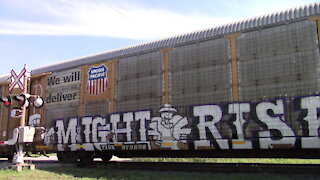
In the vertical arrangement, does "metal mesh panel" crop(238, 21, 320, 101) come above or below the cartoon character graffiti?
above

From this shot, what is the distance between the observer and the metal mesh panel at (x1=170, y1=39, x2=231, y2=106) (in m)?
9.87

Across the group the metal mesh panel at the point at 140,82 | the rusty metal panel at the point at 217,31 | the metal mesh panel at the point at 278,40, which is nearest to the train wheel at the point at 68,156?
the metal mesh panel at the point at 140,82

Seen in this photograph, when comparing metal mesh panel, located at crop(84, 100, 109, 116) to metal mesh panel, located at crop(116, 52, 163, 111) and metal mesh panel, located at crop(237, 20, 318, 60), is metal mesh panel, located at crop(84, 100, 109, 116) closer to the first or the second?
metal mesh panel, located at crop(116, 52, 163, 111)

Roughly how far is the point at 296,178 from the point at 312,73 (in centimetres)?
288

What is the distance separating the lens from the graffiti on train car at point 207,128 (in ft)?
27.4

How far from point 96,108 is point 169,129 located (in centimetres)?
360

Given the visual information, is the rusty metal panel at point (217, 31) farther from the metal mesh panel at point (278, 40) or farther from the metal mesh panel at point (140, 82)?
the metal mesh panel at point (140, 82)

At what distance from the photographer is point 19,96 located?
12.6 metres

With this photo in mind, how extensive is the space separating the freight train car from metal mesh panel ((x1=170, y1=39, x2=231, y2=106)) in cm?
3

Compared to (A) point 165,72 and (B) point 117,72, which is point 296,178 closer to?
(A) point 165,72

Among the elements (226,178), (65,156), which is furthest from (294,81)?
(65,156)

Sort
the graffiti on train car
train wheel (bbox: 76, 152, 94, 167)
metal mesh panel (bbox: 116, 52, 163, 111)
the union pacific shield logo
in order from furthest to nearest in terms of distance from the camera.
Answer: train wheel (bbox: 76, 152, 94, 167) < the union pacific shield logo < metal mesh panel (bbox: 116, 52, 163, 111) < the graffiti on train car

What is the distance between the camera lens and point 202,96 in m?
10.1

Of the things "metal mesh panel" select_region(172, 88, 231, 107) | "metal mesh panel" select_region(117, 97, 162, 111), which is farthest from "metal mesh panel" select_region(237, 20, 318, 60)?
"metal mesh panel" select_region(117, 97, 162, 111)
